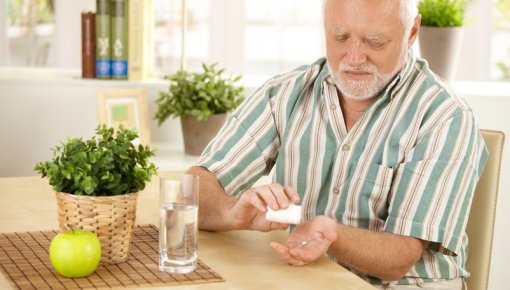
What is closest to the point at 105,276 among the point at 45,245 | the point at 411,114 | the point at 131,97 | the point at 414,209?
the point at 45,245

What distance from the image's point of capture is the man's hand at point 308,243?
1672 mm

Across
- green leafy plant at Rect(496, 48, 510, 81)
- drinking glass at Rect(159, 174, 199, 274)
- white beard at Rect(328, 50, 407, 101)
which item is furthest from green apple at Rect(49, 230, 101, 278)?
green leafy plant at Rect(496, 48, 510, 81)

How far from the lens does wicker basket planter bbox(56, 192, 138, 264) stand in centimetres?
159

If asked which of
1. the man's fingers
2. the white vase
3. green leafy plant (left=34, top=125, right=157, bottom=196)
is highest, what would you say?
the white vase

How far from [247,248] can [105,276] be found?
1.08ft

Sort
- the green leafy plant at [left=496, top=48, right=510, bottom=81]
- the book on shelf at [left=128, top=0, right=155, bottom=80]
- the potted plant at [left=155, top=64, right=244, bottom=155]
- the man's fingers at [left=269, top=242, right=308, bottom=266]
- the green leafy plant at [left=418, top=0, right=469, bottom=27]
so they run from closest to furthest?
the man's fingers at [left=269, top=242, right=308, bottom=266] < the green leafy plant at [left=418, top=0, right=469, bottom=27] < the potted plant at [left=155, top=64, right=244, bottom=155] < the book on shelf at [left=128, top=0, right=155, bottom=80] < the green leafy plant at [left=496, top=48, right=510, bottom=81]

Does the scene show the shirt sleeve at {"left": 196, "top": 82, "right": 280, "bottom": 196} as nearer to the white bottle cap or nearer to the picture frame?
the white bottle cap

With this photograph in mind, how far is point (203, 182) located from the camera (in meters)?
2.12

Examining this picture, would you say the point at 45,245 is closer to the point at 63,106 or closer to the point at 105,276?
the point at 105,276

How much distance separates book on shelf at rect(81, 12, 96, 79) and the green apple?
1.93 meters

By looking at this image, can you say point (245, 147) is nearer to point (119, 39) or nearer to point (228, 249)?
point (228, 249)

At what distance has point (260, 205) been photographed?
1.78 meters

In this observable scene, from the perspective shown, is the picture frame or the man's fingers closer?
the man's fingers

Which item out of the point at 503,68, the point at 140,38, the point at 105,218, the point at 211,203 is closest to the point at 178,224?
the point at 105,218
